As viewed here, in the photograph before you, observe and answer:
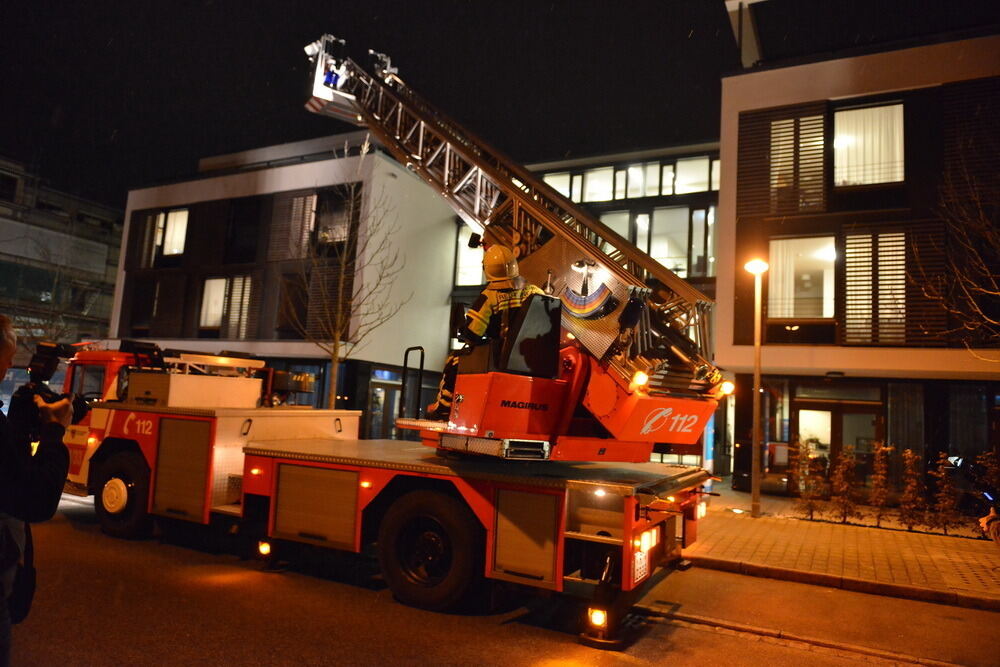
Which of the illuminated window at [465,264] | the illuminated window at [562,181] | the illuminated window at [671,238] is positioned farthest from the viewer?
the illuminated window at [465,264]

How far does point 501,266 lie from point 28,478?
4541mm

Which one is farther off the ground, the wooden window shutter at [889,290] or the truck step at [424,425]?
the wooden window shutter at [889,290]

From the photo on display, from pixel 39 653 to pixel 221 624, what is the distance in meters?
1.26

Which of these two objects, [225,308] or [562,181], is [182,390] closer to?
[225,308]

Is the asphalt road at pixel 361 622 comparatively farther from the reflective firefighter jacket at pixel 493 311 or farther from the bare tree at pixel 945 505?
the bare tree at pixel 945 505

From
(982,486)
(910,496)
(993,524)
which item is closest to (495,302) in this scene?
(993,524)

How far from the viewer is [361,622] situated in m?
5.80

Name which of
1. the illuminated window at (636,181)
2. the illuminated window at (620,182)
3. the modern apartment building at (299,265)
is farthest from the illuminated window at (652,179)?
the modern apartment building at (299,265)

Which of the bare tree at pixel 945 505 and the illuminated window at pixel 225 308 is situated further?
the illuminated window at pixel 225 308

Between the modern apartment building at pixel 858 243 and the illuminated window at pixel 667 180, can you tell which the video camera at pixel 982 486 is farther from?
the illuminated window at pixel 667 180

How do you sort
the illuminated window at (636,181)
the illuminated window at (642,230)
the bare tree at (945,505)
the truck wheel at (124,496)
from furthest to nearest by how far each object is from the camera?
the illuminated window at (636,181) → the illuminated window at (642,230) → the bare tree at (945,505) → the truck wheel at (124,496)

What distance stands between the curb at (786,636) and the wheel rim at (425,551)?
2032 millimetres

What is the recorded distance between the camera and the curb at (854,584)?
744 cm

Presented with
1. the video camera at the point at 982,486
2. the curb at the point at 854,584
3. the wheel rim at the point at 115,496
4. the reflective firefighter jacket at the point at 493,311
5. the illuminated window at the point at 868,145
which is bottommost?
the curb at the point at 854,584
